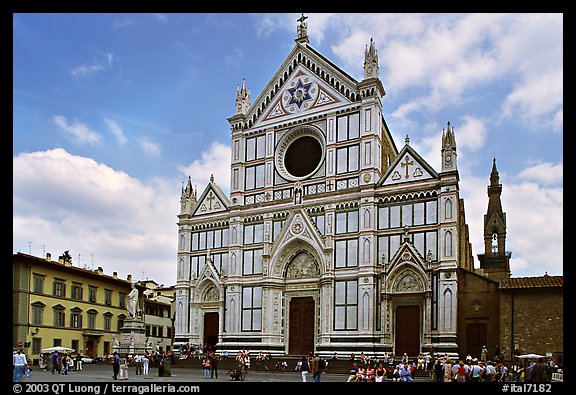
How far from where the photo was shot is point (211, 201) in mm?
50406

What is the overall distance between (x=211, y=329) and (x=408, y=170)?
19280 mm

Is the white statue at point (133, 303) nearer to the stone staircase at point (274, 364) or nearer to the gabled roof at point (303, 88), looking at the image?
the stone staircase at point (274, 364)

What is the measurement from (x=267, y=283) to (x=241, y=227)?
5.03 m

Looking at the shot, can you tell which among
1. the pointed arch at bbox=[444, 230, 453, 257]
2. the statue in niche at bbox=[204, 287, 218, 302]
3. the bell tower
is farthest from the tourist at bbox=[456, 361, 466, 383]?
the bell tower

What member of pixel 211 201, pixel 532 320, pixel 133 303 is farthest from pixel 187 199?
pixel 532 320

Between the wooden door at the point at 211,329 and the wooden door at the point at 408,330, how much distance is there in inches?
582

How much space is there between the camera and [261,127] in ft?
158

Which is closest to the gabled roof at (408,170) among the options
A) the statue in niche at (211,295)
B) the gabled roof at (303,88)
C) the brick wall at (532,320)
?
the gabled roof at (303,88)

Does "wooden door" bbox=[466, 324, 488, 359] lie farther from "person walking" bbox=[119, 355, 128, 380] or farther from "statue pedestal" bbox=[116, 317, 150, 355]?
"statue pedestal" bbox=[116, 317, 150, 355]

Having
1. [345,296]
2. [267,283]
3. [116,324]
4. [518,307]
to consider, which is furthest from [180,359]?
[518,307]

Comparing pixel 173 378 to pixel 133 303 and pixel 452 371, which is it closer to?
pixel 452 371

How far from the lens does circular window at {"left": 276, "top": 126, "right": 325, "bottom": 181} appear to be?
45656mm

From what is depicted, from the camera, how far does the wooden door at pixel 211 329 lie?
48094 millimetres

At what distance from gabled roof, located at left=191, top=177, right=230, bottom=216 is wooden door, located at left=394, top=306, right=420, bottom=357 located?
16306 millimetres
